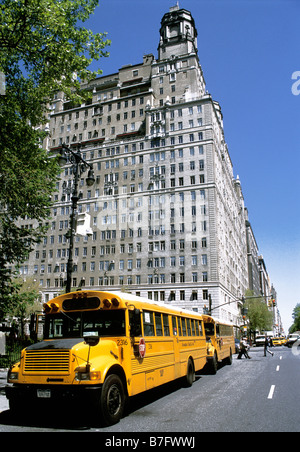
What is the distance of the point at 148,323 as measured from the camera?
30.5 feet

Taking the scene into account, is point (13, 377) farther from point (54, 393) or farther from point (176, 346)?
point (176, 346)

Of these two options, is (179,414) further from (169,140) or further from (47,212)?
(169,140)

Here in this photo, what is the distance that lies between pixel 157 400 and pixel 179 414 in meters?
2.33

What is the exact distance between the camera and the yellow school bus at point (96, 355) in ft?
21.8

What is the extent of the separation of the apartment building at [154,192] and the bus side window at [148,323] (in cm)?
4770

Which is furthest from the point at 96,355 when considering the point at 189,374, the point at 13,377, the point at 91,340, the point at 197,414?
the point at 189,374

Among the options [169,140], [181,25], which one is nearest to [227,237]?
[169,140]

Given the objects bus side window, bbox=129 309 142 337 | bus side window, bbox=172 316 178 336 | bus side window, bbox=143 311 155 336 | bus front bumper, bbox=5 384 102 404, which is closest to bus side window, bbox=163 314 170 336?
bus side window, bbox=172 316 178 336

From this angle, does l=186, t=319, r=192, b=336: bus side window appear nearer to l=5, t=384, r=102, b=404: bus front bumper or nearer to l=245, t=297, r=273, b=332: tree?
l=5, t=384, r=102, b=404: bus front bumper

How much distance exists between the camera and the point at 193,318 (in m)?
14.5

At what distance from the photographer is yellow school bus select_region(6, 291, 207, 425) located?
6648 mm

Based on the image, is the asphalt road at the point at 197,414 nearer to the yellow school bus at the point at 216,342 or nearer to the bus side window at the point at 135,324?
the bus side window at the point at 135,324

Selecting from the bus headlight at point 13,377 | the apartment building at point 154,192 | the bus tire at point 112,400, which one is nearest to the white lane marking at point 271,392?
the bus tire at point 112,400

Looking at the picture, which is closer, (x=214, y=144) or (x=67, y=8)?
(x=67, y=8)
